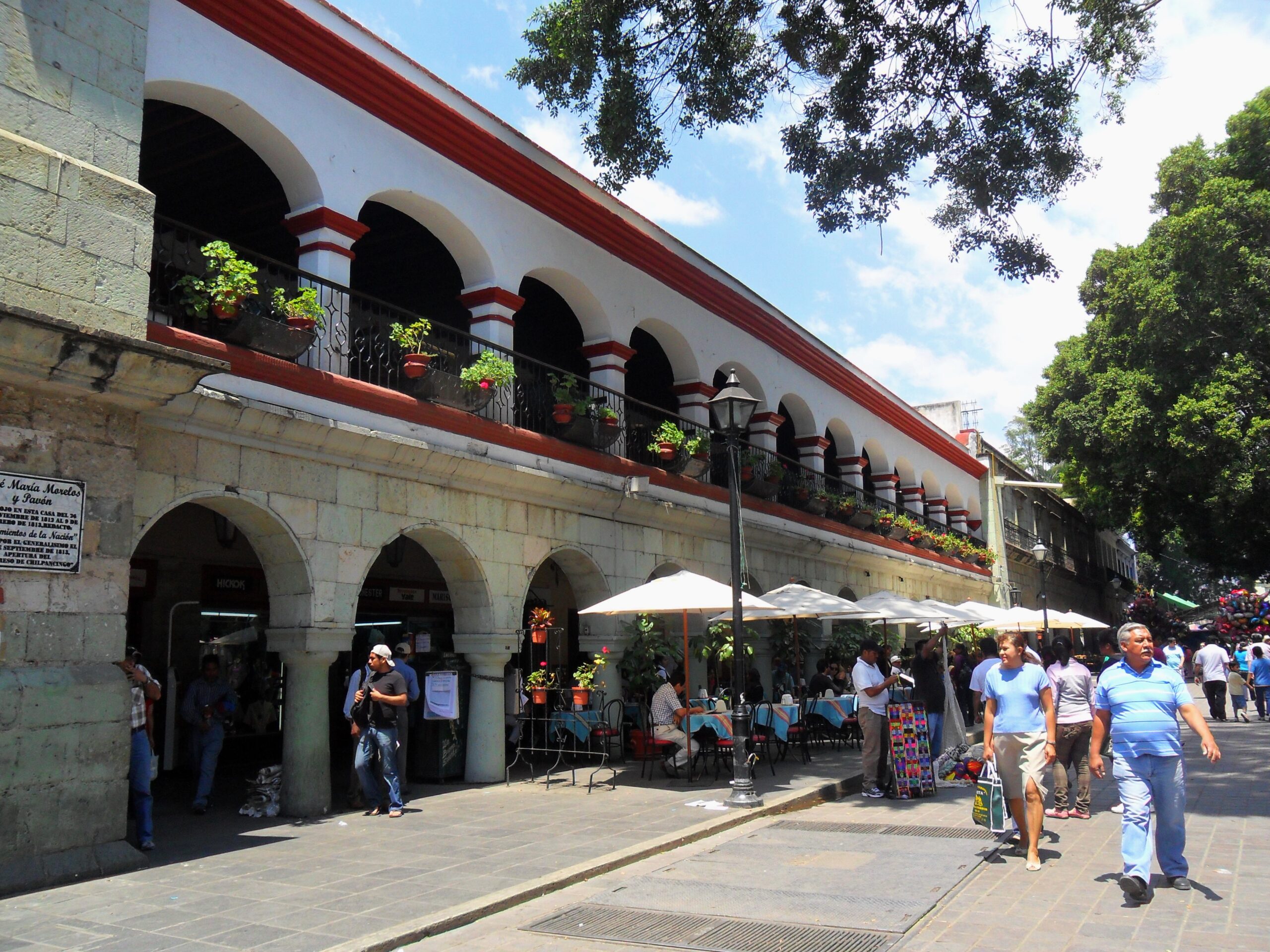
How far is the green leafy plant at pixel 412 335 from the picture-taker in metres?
10.7

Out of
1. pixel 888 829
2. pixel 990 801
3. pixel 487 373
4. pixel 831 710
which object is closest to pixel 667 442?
pixel 487 373

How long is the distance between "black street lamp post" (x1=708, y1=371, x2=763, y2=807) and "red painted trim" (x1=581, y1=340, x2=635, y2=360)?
13.1 feet

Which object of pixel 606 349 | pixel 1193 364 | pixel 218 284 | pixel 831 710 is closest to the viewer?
pixel 218 284

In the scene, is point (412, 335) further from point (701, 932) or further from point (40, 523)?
point (701, 932)

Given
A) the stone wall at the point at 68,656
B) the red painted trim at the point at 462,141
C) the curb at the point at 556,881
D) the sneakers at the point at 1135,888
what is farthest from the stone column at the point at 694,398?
the sneakers at the point at 1135,888

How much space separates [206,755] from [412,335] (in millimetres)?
4630

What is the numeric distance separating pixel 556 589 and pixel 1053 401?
19036 mm

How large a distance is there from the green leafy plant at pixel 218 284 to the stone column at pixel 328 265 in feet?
3.91

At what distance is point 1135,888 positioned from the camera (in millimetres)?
5613

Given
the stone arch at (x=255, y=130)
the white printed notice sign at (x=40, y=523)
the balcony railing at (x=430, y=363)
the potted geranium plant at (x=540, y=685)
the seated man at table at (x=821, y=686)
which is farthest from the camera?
the seated man at table at (x=821, y=686)

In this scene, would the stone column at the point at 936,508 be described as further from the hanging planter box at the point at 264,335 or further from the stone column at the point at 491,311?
the hanging planter box at the point at 264,335

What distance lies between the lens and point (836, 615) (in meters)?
13.7

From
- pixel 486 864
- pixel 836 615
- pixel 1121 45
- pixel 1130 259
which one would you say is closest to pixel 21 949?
pixel 486 864

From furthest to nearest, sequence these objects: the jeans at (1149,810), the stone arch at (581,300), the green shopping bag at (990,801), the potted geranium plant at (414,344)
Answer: the stone arch at (581,300)
the potted geranium plant at (414,344)
the green shopping bag at (990,801)
the jeans at (1149,810)
